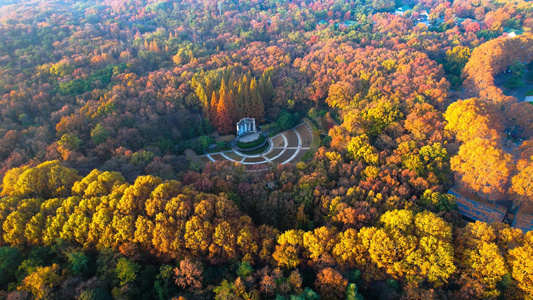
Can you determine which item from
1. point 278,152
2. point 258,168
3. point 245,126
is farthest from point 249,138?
point 258,168

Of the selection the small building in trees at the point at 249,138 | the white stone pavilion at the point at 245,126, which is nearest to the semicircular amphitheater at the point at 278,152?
the small building in trees at the point at 249,138

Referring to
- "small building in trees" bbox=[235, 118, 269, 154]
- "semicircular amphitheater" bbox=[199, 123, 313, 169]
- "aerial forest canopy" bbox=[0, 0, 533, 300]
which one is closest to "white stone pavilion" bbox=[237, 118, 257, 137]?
"small building in trees" bbox=[235, 118, 269, 154]

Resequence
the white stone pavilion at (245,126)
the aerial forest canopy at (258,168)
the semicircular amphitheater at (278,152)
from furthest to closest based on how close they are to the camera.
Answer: the white stone pavilion at (245,126) < the semicircular amphitheater at (278,152) < the aerial forest canopy at (258,168)

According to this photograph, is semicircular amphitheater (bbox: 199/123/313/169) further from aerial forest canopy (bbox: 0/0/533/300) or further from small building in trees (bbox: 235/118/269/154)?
aerial forest canopy (bbox: 0/0/533/300)

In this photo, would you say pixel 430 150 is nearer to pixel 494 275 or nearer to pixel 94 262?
pixel 494 275

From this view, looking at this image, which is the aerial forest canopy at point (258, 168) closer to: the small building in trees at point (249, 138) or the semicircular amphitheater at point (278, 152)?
the semicircular amphitheater at point (278, 152)

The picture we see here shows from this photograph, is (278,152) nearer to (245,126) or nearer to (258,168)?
(245,126)

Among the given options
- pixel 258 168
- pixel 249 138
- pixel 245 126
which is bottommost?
pixel 249 138

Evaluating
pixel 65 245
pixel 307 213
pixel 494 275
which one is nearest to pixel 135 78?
pixel 65 245
